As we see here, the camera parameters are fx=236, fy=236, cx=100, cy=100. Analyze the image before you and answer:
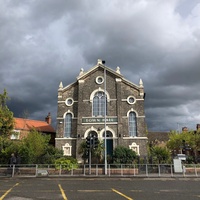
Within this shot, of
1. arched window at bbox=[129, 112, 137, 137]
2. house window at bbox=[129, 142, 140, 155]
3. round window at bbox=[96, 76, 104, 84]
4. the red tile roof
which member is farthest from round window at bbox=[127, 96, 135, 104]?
the red tile roof

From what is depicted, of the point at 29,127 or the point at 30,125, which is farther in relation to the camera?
the point at 30,125

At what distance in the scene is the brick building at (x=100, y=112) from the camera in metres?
32.3

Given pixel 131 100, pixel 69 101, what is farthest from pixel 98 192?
pixel 69 101

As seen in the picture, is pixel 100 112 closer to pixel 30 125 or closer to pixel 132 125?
pixel 132 125

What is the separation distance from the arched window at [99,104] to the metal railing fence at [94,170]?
10.5m

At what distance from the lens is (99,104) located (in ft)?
112

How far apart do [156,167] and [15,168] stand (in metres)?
13.8

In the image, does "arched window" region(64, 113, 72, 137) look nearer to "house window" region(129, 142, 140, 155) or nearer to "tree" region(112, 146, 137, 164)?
"tree" region(112, 146, 137, 164)

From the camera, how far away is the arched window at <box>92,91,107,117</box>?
111 feet

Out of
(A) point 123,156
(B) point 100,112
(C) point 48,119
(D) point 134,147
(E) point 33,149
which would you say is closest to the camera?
(A) point 123,156

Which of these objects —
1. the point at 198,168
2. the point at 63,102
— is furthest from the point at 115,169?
the point at 63,102

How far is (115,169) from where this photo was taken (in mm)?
23812

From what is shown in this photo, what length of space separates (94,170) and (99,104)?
1206cm

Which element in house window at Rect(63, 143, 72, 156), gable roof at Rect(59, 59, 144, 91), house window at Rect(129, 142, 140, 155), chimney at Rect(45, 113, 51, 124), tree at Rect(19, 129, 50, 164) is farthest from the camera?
chimney at Rect(45, 113, 51, 124)
